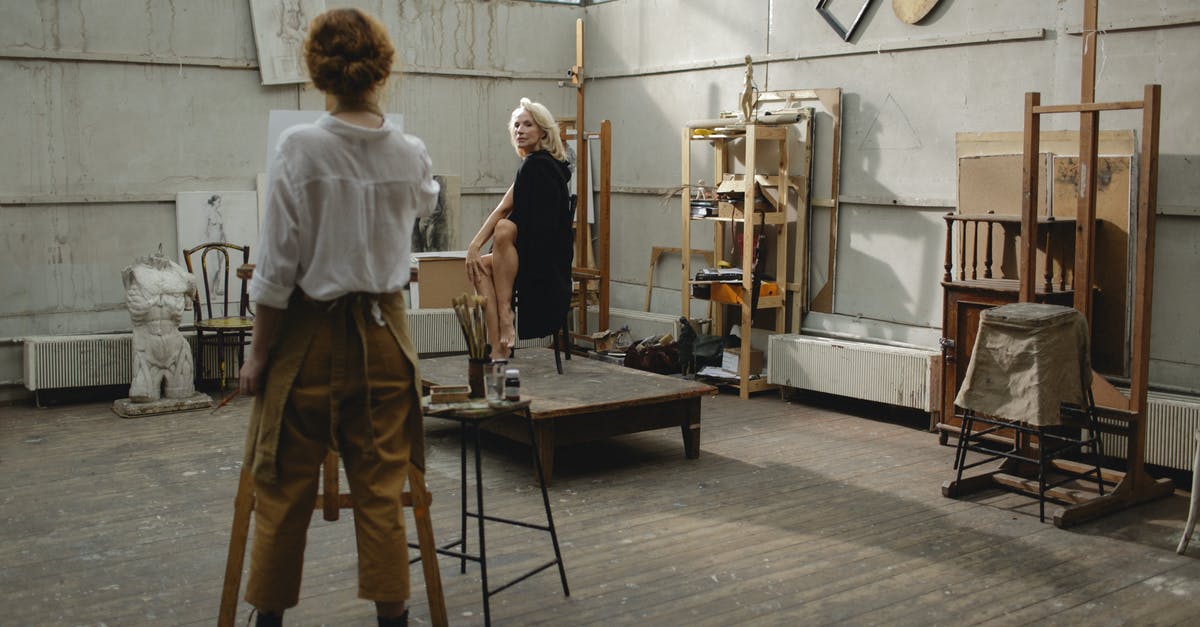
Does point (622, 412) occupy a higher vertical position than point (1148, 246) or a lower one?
lower

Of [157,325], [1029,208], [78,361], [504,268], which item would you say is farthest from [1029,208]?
[78,361]

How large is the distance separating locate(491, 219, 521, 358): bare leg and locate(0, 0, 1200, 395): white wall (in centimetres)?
222

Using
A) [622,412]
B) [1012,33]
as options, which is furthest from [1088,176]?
[622,412]

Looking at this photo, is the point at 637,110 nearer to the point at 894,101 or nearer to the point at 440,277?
the point at 440,277

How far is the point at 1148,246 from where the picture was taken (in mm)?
4762

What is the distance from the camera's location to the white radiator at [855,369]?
6.34 m

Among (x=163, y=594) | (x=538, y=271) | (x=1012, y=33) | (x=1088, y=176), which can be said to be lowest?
(x=163, y=594)

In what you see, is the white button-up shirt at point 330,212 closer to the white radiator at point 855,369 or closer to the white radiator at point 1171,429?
the white radiator at point 1171,429

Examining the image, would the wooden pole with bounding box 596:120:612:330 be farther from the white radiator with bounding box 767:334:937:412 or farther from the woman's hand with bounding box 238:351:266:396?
the woman's hand with bounding box 238:351:266:396

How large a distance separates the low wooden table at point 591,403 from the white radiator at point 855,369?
47.5 inches

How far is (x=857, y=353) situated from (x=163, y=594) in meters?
4.16

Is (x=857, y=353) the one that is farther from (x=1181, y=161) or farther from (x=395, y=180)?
(x=395, y=180)

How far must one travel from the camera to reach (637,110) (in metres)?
8.61

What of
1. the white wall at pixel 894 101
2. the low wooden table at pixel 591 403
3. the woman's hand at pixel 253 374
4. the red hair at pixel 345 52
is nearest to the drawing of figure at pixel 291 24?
the white wall at pixel 894 101
